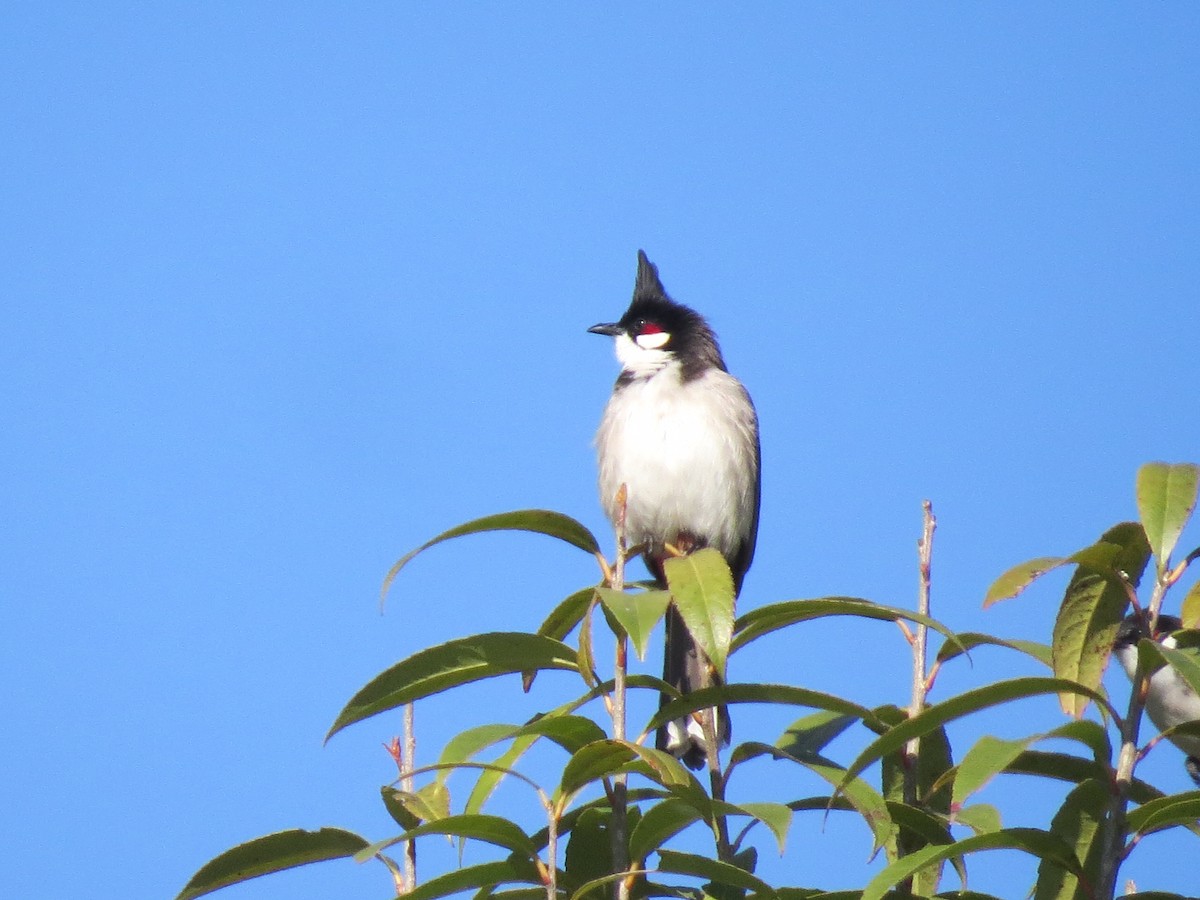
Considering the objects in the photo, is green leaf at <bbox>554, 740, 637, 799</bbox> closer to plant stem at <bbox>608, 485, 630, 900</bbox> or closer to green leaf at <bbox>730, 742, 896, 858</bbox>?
plant stem at <bbox>608, 485, 630, 900</bbox>

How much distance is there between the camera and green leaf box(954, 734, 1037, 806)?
165 centimetres

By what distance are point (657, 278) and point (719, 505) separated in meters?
1.10

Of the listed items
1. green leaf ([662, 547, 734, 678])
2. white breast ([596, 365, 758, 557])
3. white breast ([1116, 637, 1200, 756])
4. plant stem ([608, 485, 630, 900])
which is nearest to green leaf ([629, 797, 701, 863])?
plant stem ([608, 485, 630, 900])

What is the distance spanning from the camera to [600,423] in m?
4.84

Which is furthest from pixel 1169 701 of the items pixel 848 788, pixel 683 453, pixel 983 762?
pixel 983 762

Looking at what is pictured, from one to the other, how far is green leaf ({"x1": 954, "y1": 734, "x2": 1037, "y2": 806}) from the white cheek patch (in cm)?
340

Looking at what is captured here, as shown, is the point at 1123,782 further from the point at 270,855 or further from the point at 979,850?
the point at 270,855

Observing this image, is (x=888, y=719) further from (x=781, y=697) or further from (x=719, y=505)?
(x=719, y=505)

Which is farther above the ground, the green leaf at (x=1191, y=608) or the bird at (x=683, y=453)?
the bird at (x=683, y=453)

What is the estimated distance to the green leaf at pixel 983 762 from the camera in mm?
1652

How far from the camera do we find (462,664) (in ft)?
6.66

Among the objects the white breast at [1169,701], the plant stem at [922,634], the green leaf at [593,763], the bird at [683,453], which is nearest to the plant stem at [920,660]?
the plant stem at [922,634]

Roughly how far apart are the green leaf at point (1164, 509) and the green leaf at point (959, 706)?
0.21 meters

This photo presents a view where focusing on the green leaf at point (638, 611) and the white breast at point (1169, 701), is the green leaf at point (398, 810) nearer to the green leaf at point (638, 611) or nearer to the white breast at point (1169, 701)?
the green leaf at point (638, 611)
